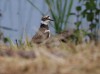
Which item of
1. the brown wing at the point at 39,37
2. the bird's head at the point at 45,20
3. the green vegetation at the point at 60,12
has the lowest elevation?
the bird's head at the point at 45,20

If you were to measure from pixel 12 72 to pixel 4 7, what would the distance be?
3.96 meters

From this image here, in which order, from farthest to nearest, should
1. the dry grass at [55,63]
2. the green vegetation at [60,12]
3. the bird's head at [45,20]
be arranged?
1. the bird's head at [45,20]
2. the green vegetation at [60,12]
3. the dry grass at [55,63]

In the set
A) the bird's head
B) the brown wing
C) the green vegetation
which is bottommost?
the bird's head

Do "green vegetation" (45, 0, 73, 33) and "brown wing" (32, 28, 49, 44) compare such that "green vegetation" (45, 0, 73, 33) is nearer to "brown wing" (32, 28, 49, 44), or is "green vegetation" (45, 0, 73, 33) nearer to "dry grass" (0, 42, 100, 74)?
"brown wing" (32, 28, 49, 44)

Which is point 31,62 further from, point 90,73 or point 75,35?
point 75,35

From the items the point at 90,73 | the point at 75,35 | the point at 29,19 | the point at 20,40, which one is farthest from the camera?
the point at 29,19

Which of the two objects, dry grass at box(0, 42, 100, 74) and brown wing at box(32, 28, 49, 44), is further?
brown wing at box(32, 28, 49, 44)

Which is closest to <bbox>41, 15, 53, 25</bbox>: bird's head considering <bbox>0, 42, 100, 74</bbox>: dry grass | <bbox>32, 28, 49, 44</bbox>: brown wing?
<bbox>32, 28, 49, 44</bbox>: brown wing

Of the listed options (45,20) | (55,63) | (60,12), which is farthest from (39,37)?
(55,63)

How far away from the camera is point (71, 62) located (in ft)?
8.68

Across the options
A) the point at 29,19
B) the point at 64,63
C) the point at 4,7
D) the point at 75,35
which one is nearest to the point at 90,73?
the point at 64,63

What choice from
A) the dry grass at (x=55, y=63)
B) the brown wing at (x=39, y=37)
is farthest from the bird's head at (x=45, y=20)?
the dry grass at (x=55, y=63)

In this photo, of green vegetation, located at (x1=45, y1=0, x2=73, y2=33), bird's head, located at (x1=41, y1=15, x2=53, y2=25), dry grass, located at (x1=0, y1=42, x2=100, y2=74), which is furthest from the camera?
bird's head, located at (x1=41, y1=15, x2=53, y2=25)

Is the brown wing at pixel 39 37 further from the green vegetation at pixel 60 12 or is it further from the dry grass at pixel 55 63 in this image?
the dry grass at pixel 55 63
